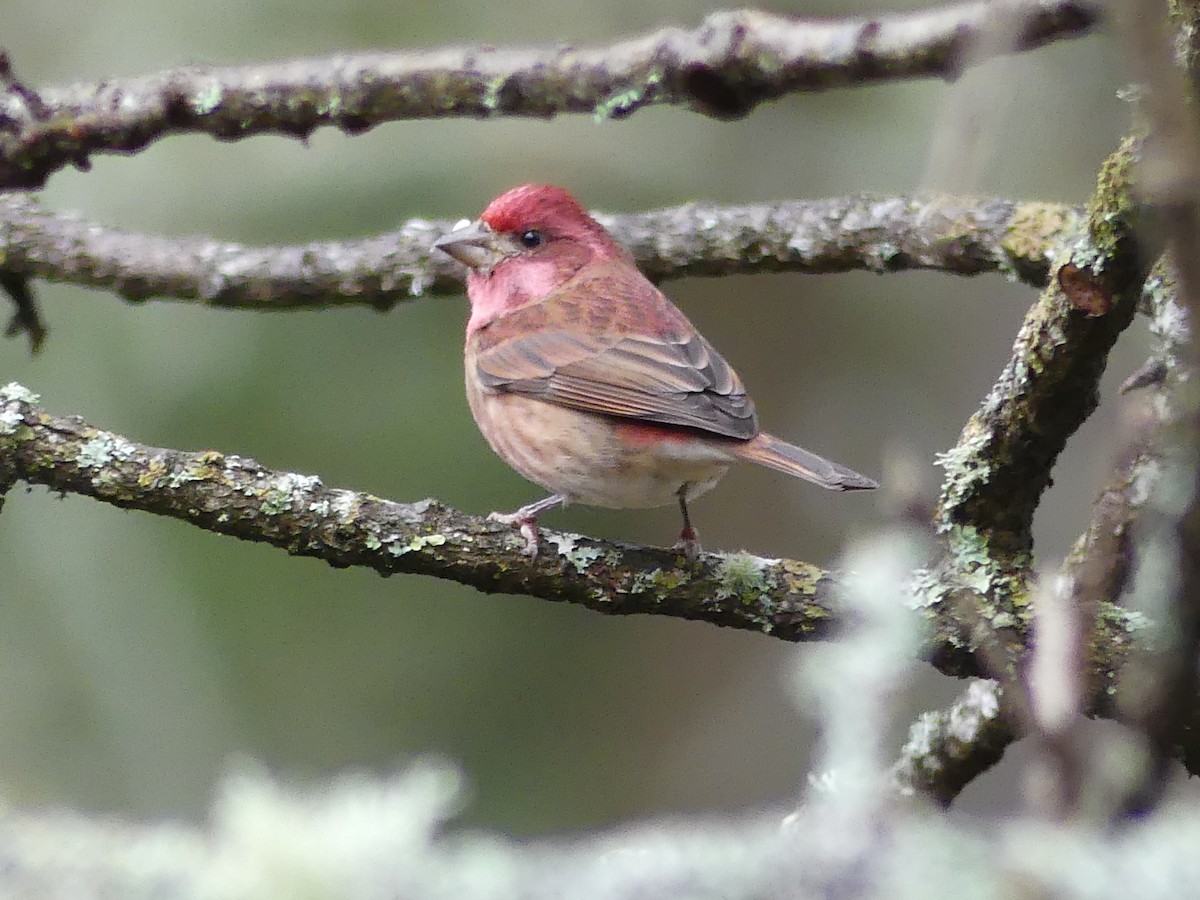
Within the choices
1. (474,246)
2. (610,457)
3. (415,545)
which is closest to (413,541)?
(415,545)

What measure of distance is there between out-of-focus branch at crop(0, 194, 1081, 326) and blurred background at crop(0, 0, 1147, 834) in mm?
1343

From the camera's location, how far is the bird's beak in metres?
4.70

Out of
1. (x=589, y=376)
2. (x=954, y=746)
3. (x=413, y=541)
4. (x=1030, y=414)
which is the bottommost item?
(x=954, y=746)

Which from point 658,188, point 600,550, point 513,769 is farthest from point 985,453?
point 513,769

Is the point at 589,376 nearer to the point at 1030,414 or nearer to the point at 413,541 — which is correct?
the point at 413,541

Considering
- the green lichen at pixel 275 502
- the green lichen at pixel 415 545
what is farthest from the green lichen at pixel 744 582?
the green lichen at pixel 275 502

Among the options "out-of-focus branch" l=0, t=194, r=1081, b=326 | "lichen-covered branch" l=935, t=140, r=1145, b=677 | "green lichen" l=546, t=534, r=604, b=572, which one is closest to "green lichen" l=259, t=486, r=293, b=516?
"green lichen" l=546, t=534, r=604, b=572

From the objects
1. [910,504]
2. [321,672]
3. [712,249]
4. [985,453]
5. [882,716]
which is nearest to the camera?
[882,716]

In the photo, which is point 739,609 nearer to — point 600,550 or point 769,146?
point 600,550

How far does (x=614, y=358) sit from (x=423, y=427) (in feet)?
6.92

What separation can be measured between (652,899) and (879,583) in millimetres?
353

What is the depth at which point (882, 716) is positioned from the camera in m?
1.20

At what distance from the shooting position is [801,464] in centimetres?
388

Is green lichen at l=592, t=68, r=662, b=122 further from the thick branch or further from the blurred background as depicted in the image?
the blurred background
